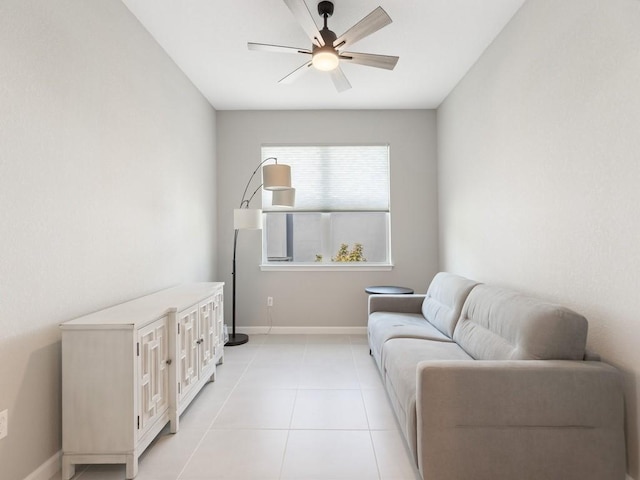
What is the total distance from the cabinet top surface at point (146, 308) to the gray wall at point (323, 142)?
147cm

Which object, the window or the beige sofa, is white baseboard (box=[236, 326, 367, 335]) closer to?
the window

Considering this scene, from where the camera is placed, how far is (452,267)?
4133 millimetres

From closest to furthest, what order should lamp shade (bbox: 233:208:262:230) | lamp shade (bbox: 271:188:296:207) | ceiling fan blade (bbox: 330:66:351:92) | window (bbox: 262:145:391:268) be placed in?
ceiling fan blade (bbox: 330:66:351:92), lamp shade (bbox: 233:208:262:230), lamp shade (bbox: 271:188:296:207), window (bbox: 262:145:391:268)

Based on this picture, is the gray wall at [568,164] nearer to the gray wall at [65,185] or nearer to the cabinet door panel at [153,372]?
the cabinet door panel at [153,372]

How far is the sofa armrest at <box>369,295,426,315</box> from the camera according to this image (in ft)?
12.2

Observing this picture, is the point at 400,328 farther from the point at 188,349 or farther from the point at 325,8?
the point at 325,8

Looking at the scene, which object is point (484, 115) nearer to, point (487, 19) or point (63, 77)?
point (487, 19)

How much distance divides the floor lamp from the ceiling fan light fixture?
3.97 ft

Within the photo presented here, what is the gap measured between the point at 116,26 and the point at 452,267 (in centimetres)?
384

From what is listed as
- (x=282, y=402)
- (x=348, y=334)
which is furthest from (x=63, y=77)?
(x=348, y=334)

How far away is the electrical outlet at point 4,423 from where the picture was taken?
1566 mm

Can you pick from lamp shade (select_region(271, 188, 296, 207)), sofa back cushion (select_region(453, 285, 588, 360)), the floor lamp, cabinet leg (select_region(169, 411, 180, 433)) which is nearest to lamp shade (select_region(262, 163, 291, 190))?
the floor lamp

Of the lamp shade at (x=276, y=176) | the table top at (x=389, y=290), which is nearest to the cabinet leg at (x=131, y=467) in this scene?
the lamp shade at (x=276, y=176)

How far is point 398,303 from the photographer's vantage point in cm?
373
